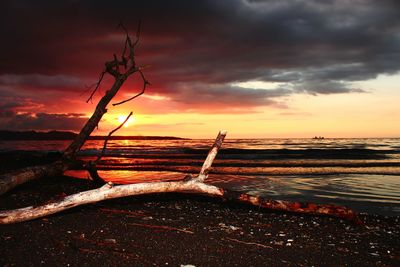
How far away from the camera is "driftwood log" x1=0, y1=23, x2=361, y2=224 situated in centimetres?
506

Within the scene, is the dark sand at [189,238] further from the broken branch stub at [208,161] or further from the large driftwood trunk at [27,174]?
the broken branch stub at [208,161]

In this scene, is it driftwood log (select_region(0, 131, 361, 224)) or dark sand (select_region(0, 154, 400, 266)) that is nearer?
dark sand (select_region(0, 154, 400, 266))

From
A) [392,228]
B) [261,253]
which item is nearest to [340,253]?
[261,253]

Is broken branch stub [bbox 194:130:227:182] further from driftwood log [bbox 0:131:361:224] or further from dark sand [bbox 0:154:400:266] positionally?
dark sand [bbox 0:154:400:266]

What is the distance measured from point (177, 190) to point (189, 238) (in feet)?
4.87

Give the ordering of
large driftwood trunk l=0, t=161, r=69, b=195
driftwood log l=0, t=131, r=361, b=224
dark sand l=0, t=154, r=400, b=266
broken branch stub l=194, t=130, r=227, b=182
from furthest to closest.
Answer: large driftwood trunk l=0, t=161, r=69, b=195
broken branch stub l=194, t=130, r=227, b=182
driftwood log l=0, t=131, r=361, b=224
dark sand l=0, t=154, r=400, b=266

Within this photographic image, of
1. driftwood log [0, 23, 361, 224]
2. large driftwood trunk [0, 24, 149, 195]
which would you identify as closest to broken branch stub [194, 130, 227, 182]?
driftwood log [0, 23, 361, 224]

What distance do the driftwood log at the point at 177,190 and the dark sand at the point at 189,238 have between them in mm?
217

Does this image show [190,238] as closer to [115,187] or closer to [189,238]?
[189,238]

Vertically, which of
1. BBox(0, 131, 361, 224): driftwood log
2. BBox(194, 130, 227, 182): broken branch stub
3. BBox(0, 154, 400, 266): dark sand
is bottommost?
BBox(0, 154, 400, 266): dark sand

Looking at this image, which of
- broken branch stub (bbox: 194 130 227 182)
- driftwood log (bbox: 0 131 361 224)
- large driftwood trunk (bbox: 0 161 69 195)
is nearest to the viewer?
driftwood log (bbox: 0 131 361 224)

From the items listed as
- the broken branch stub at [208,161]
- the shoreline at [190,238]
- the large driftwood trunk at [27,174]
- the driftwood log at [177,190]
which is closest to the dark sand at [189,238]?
the shoreline at [190,238]

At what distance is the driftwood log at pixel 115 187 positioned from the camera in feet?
16.6

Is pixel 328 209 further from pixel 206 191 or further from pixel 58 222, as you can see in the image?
pixel 58 222
